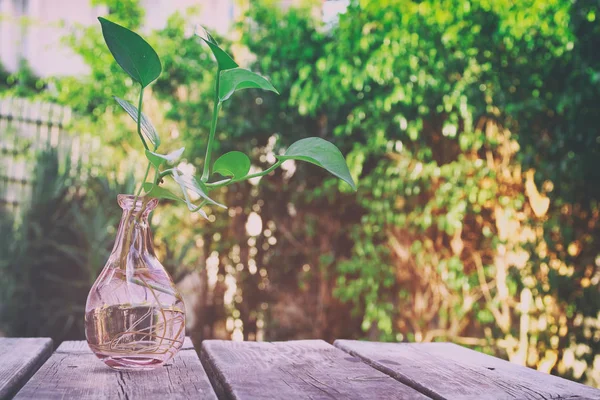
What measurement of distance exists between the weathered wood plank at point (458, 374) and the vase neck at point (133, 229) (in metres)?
0.43

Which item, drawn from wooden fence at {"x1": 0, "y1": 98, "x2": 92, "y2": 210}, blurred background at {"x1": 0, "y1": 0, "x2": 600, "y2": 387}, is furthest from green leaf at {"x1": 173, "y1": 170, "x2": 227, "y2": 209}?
wooden fence at {"x1": 0, "y1": 98, "x2": 92, "y2": 210}

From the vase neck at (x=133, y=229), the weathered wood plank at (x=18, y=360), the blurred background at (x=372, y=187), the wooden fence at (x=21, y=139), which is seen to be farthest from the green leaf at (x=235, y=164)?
the wooden fence at (x=21, y=139)

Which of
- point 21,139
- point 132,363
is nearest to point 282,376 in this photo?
point 132,363

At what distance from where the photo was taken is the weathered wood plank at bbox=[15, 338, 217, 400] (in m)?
0.77

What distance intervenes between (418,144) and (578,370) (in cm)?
126

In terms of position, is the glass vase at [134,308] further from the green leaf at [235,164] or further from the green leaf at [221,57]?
the green leaf at [221,57]

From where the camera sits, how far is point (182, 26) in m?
5.02

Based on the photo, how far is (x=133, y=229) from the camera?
940mm

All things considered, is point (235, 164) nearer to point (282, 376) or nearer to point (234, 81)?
point (234, 81)

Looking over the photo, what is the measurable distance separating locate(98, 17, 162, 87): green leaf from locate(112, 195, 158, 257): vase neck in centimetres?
18

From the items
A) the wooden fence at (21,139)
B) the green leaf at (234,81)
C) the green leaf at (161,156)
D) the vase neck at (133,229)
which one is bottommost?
the vase neck at (133,229)

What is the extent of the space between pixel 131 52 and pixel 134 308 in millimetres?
358

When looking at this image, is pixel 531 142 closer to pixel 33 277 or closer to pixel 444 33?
pixel 444 33

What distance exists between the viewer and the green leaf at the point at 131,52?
→ 2.77 ft
